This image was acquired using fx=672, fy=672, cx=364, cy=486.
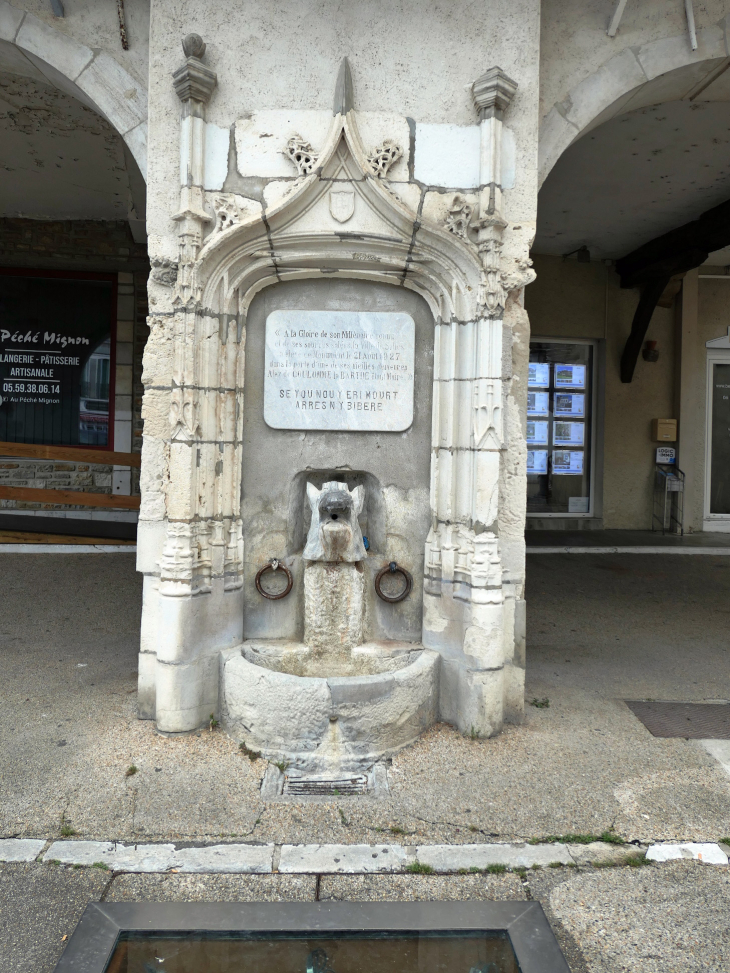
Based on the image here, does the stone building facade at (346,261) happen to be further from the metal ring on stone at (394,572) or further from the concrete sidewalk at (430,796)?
the concrete sidewalk at (430,796)

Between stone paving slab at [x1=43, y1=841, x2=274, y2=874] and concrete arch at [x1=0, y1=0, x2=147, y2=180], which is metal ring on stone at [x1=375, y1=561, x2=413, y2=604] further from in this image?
concrete arch at [x1=0, y1=0, x2=147, y2=180]

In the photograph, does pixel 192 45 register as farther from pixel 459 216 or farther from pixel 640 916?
pixel 640 916

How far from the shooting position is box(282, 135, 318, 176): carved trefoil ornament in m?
3.02

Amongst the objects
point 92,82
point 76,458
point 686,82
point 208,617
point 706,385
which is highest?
point 686,82

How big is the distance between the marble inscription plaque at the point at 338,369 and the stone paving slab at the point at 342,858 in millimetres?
1829

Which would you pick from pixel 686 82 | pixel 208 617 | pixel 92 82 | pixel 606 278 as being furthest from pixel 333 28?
pixel 606 278

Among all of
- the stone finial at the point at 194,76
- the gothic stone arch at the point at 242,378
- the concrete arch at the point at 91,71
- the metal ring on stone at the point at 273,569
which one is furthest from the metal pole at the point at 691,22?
the metal ring on stone at the point at 273,569

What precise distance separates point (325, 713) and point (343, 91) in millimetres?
2695

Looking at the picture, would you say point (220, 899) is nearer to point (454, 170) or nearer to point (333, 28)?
point (454, 170)

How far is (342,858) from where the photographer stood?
7.22ft

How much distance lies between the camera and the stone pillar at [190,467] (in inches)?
117

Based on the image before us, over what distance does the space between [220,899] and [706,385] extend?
30.0 feet

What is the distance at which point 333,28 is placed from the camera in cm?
308

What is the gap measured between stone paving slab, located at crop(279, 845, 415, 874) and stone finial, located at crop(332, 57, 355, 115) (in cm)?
296
